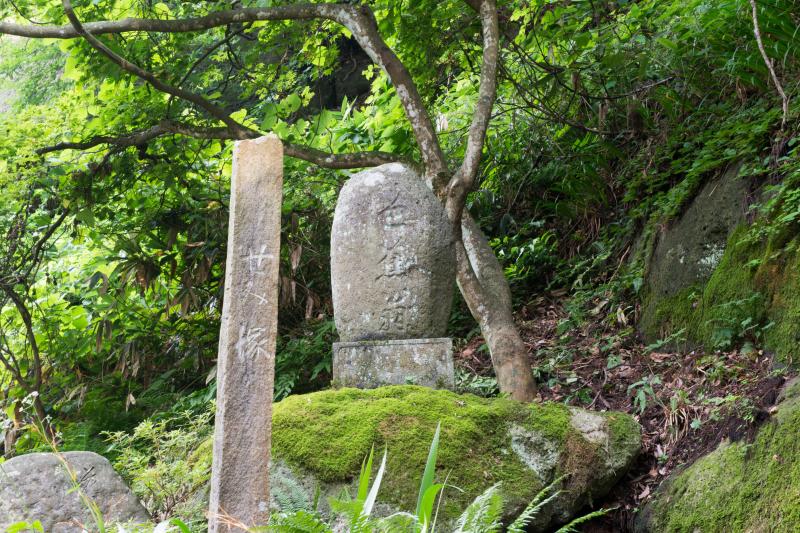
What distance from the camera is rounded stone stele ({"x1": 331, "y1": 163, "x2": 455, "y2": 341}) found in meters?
4.69

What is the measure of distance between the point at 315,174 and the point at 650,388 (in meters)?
4.23

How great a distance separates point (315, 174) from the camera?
771 cm

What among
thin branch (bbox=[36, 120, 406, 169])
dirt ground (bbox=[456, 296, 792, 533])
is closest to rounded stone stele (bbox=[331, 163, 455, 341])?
thin branch (bbox=[36, 120, 406, 169])

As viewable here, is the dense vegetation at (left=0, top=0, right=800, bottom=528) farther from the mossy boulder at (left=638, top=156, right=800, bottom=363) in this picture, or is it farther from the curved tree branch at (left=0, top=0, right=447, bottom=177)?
the curved tree branch at (left=0, top=0, right=447, bottom=177)

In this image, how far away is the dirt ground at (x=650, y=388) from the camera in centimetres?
396

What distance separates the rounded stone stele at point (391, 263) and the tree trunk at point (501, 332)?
0.24 meters

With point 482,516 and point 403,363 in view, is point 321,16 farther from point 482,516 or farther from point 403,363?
point 482,516

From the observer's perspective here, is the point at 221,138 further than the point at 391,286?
Yes

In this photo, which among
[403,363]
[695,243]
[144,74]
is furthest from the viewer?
[144,74]

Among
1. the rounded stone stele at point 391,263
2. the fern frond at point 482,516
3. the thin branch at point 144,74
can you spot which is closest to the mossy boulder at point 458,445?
the rounded stone stele at point 391,263

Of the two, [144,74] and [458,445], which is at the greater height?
[144,74]

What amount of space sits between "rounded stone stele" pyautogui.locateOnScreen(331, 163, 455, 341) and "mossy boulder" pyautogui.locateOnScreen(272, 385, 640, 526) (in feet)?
1.97

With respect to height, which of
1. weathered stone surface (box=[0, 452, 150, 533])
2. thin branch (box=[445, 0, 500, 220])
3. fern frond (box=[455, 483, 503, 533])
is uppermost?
thin branch (box=[445, 0, 500, 220])

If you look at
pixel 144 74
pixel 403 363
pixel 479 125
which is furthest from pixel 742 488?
pixel 144 74
